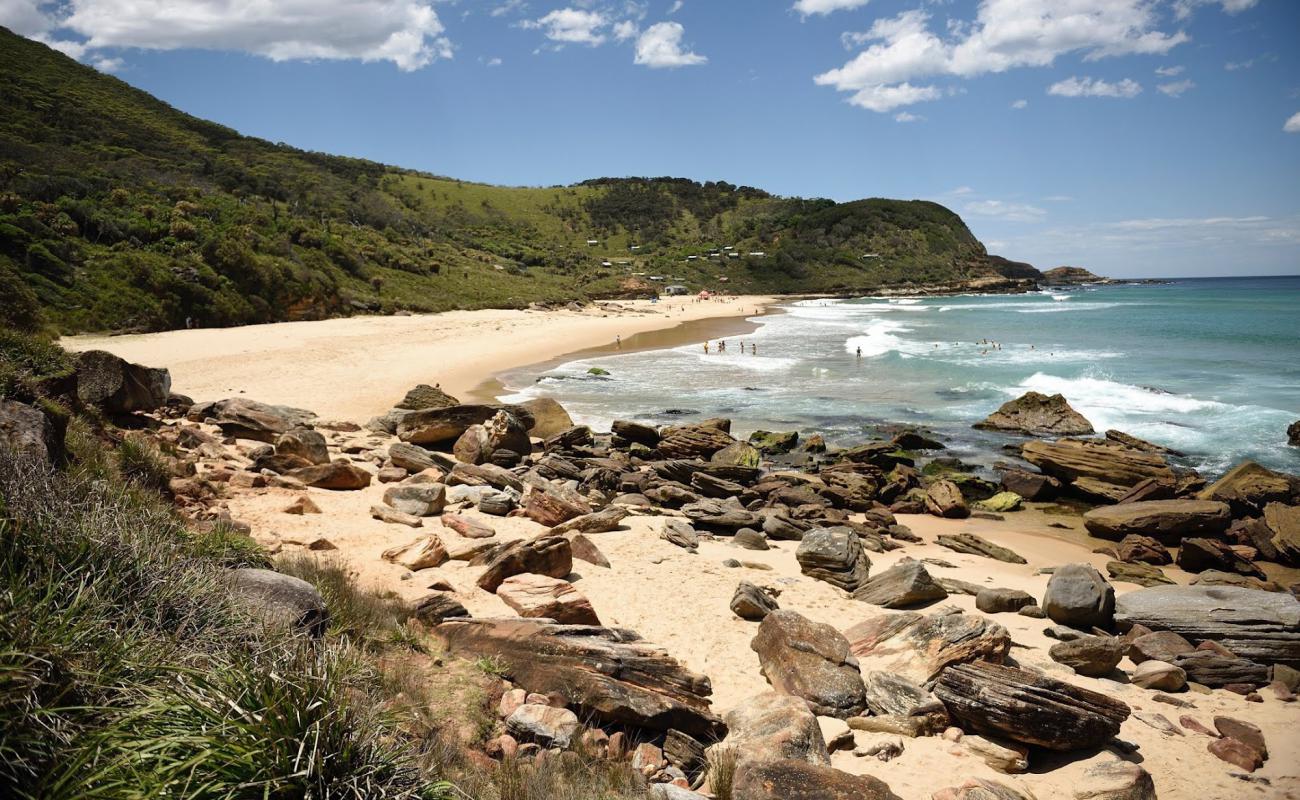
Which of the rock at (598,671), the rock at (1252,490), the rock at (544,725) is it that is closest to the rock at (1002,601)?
the rock at (598,671)

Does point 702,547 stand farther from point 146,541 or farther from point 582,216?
point 582,216

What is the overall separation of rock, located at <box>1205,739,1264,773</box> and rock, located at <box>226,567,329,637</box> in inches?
274

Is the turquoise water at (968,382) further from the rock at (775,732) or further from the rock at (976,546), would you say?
the rock at (775,732)

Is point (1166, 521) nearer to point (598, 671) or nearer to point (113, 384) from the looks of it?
point (598, 671)

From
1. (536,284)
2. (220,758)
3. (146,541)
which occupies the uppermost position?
(536,284)

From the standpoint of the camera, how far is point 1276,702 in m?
6.58

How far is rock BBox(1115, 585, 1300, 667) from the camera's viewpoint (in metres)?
7.25

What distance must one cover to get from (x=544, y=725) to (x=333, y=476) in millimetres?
7322

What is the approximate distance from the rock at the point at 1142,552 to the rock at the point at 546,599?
981 centimetres

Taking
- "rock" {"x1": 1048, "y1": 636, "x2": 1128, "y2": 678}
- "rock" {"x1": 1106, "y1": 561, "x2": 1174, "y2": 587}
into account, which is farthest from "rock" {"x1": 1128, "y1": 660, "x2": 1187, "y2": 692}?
"rock" {"x1": 1106, "y1": 561, "x2": 1174, "y2": 587}

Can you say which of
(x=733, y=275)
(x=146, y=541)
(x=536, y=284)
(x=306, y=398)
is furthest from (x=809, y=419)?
(x=733, y=275)

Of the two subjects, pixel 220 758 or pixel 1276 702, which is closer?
pixel 220 758

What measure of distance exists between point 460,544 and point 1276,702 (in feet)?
28.7

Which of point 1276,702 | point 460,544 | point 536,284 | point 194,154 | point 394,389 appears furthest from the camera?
point 536,284
